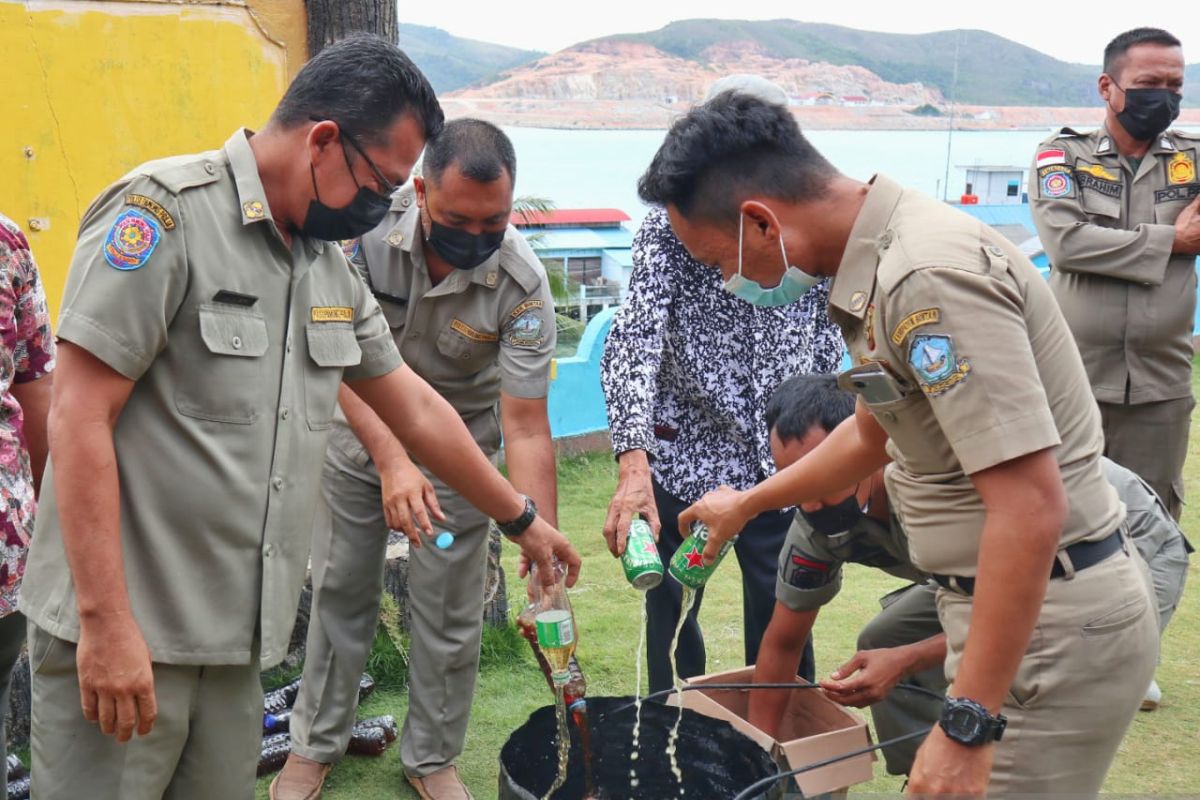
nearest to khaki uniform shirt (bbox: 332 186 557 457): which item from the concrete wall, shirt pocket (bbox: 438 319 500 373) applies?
shirt pocket (bbox: 438 319 500 373)

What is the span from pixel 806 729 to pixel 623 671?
3.90ft

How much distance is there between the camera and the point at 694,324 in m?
3.24

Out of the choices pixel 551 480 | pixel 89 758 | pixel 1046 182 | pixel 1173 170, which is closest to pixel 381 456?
pixel 551 480

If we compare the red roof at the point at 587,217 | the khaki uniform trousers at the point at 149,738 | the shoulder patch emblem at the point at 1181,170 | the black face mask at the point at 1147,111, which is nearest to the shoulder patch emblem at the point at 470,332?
the khaki uniform trousers at the point at 149,738

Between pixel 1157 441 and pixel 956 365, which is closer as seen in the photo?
pixel 956 365

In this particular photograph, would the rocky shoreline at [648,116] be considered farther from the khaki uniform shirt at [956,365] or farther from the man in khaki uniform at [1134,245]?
the khaki uniform shirt at [956,365]

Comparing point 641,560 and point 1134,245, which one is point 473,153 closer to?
point 641,560

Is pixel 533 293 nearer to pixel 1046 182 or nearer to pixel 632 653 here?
pixel 632 653

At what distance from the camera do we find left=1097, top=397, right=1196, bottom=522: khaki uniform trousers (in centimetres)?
407

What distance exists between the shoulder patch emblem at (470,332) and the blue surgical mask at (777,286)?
1.21 m

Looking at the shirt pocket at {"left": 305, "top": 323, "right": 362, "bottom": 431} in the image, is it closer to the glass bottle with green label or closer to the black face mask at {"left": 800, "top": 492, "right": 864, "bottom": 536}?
the glass bottle with green label

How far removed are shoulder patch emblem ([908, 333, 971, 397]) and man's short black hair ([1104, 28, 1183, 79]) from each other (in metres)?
2.87

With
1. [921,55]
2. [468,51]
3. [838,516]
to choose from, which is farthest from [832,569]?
[468,51]

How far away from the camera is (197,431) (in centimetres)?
197
